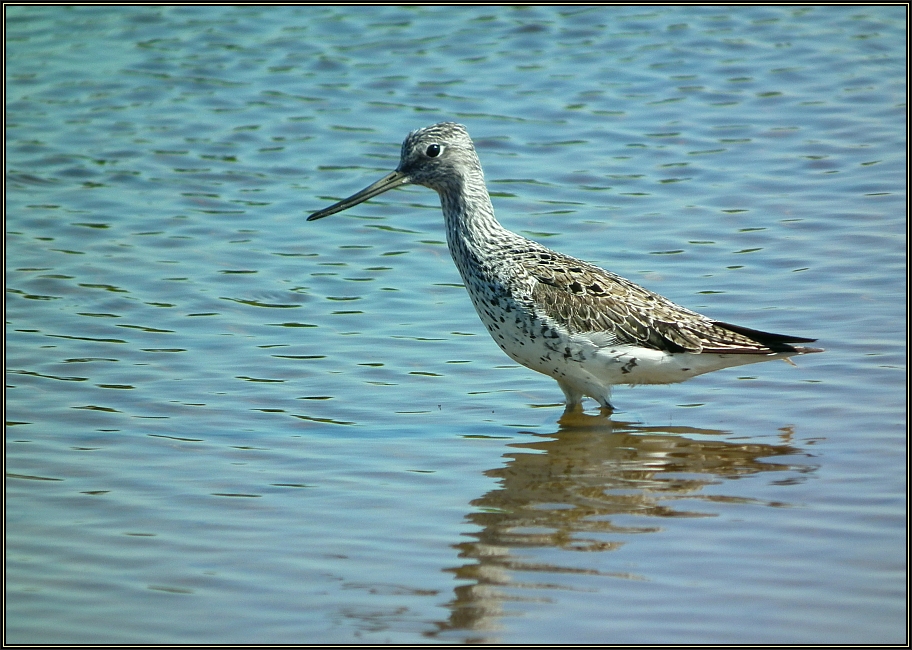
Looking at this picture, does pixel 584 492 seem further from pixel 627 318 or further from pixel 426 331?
pixel 426 331

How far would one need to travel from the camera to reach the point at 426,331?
938 centimetres

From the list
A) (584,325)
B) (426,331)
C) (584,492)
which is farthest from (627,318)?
(426,331)

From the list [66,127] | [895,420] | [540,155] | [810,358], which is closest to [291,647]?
[895,420]

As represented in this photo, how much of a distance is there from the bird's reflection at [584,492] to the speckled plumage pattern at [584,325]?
0.40 m

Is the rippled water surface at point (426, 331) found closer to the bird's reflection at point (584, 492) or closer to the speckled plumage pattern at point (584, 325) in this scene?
the bird's reflection at point (584, 492)

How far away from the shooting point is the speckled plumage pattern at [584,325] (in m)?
7.68

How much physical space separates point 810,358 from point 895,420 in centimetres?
126

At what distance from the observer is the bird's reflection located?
562 cm

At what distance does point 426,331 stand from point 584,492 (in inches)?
120

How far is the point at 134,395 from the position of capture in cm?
821

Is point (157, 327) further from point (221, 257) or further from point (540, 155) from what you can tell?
point (540, 155)

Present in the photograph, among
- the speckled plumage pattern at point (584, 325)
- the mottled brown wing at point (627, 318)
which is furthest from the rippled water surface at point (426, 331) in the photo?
the mottled brown wing at point (627, 318)

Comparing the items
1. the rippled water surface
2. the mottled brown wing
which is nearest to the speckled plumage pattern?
the mottled brown wing

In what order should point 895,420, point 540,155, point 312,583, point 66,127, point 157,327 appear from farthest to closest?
point 66,127 → point 540,155 → point 157,327 → point 895,420 → point 312,583
